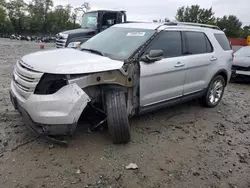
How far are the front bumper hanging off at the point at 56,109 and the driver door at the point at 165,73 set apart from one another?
1.10m

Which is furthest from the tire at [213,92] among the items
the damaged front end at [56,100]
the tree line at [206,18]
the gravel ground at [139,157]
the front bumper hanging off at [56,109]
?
the tree line at [206,18]

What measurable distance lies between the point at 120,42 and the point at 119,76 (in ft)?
3.05

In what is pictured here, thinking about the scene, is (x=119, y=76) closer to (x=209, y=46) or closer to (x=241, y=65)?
(x=209, y=46)

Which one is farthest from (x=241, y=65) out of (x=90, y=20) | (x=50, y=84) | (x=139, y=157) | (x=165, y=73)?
(x=50, y=84)

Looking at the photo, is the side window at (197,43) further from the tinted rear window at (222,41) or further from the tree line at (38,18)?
the tree line at (38,18)

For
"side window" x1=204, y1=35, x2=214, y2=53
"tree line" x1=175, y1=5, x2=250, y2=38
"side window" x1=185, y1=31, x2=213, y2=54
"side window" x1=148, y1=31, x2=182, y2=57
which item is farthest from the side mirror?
"tree line" x1=175, y1=5, x2=250, y2=38

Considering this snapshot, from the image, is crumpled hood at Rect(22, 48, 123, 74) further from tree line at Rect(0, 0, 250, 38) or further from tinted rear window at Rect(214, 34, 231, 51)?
tree line at Rect(0, 0, 250, 38)

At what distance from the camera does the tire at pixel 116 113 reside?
330cm

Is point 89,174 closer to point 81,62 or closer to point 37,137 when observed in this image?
point 37,137

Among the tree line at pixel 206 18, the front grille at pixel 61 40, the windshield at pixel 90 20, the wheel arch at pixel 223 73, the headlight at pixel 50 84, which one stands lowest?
the wheel arch at pixel 223 73

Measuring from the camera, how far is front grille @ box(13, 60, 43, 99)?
2.95 meters

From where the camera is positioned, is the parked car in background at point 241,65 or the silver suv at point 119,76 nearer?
the silver suv at point 119,76

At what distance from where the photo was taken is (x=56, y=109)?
2949 mm

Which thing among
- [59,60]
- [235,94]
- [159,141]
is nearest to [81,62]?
[59,60]
